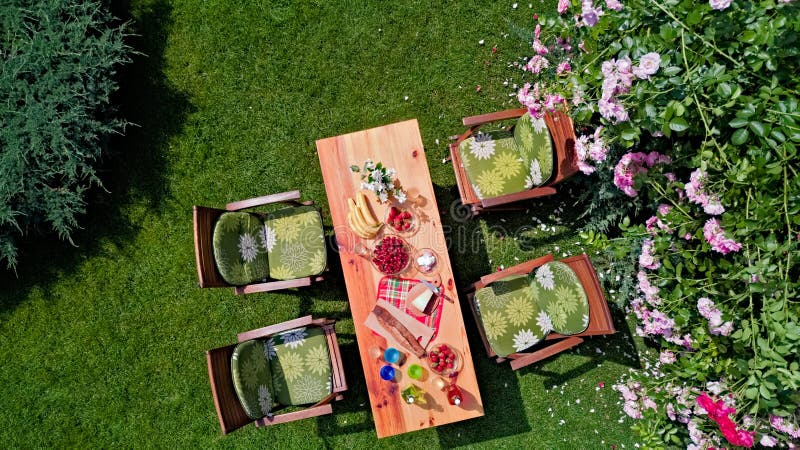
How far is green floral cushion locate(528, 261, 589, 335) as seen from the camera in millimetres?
3238

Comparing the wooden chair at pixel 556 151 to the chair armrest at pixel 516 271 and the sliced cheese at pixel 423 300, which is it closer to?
the chair armrest at pixel 516 271

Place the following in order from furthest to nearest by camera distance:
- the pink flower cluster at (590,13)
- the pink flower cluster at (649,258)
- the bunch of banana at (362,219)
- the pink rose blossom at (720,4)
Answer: the bunch of banana at (362,219) → the pink flower cluster at (649,258) → the pink flower cluster at (590,13) → the pink rose blossom at (720,4)

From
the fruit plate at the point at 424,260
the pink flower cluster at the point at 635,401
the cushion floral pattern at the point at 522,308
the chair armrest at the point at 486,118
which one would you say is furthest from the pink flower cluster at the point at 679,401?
the chair armrest at the point at 486,118

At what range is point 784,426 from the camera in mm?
2674

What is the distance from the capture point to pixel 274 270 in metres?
3.65

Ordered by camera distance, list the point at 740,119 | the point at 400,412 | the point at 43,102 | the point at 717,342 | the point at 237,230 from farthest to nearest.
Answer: the point at 43,102
the point at 237,230
the point at 400,412
the point at 717,342
the point at 740,119

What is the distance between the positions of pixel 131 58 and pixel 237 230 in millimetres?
2084

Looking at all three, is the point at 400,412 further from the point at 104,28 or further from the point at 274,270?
the point at 104,28

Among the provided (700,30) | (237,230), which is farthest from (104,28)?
(700,30)

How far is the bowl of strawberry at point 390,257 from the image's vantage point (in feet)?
10.7

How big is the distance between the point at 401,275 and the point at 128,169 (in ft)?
8.79

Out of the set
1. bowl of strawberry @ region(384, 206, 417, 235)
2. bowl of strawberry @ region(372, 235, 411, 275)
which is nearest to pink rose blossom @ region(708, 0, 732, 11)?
bowl of strawberry @ region(384, 206, 417, 235)

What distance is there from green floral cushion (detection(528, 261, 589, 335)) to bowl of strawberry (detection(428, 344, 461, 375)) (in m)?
0.76

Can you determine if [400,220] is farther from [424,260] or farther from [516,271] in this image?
[516,271]
